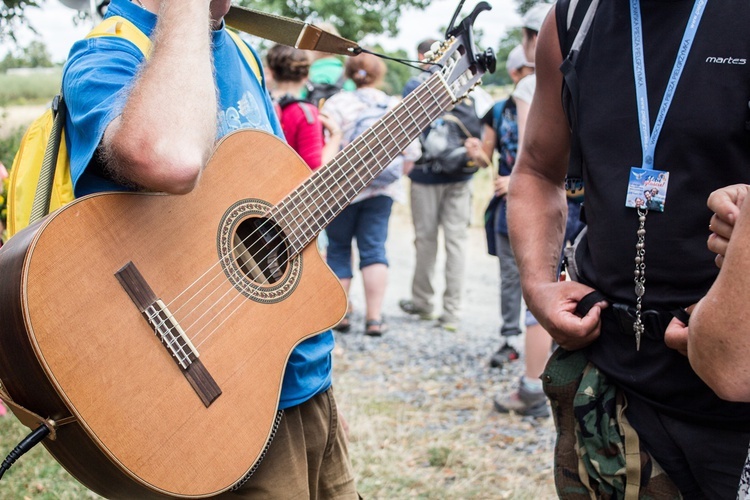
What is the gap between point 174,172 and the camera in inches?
57.6

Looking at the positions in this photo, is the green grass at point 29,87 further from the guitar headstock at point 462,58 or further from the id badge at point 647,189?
the id badge at point 647,189

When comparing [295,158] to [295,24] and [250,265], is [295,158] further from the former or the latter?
[295,24]

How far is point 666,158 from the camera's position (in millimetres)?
1534

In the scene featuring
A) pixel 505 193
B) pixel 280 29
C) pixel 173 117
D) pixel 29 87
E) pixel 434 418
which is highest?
pixel 29 87

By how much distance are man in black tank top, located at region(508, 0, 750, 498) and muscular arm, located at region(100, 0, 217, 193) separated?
0.89m

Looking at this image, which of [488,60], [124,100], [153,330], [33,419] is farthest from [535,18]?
[33,419]

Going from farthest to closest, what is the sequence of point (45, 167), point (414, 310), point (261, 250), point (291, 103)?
point (414, 310), point (291, 103), point (261, 250), point (45, 167)

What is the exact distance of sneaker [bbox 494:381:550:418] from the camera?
455 centimetres

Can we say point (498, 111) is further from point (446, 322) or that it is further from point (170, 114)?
point (170, 114)

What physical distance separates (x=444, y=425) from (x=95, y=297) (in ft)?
10.9

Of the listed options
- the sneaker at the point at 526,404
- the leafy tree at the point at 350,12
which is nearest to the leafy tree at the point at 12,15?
the sneaker at the point at 526,404

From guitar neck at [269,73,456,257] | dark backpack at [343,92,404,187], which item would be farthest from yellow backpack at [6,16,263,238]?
dark backpack at [343,92,404,187]

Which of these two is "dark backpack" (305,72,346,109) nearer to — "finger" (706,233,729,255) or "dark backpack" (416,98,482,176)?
"dark backpack" (416,98,482,176)

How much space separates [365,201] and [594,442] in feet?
14.3
